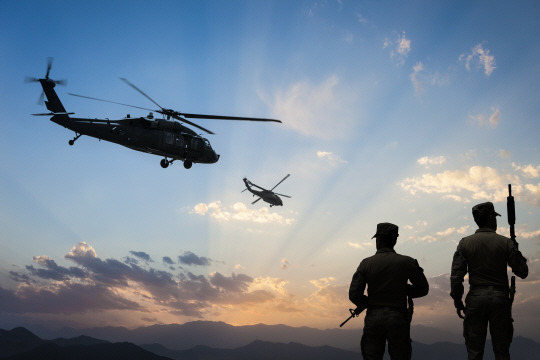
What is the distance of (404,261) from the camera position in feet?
25.6

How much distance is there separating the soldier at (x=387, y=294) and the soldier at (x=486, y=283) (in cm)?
111

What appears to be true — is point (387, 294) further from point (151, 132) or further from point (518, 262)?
point (151, 132)

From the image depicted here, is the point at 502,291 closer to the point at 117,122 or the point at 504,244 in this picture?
the point at 504,244

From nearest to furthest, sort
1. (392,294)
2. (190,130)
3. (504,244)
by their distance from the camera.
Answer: (392,294), (504,244), (190,130)

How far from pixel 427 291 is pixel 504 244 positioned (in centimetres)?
188

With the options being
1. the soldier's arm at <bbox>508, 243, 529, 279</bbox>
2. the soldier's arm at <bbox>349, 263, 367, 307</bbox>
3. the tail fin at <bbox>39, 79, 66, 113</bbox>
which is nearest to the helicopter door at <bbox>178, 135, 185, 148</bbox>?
the tail fin at <bbox>39, 79, 66, 113</bbox>

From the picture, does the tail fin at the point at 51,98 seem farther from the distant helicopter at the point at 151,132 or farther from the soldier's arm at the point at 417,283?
the soldier's arm at the point at 417,283

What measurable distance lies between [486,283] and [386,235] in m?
2.25

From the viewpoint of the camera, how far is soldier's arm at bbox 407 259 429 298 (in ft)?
25.6

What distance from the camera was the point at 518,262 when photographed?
8.20 meters

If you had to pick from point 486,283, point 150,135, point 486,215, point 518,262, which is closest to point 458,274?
point 486,283

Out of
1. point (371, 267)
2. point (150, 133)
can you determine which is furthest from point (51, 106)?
point (371, 267)

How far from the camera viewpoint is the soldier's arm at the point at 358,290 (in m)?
8.04

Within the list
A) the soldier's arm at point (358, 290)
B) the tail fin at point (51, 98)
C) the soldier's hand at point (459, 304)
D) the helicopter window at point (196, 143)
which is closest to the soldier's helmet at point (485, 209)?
the soldier's hand at point (459, 304)
